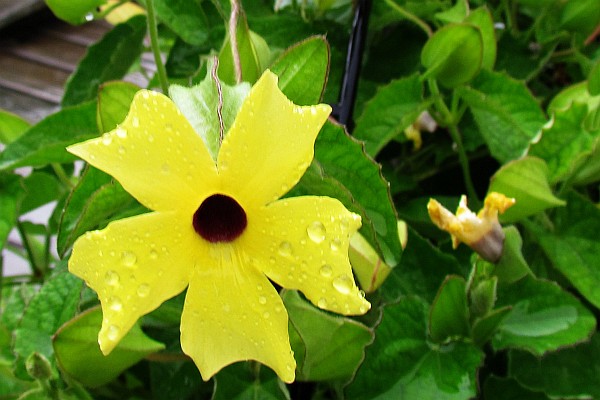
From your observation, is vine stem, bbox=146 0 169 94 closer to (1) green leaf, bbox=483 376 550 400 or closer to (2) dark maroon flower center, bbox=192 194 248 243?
(2) dark maroon flower center, bbox=192 194 248 243

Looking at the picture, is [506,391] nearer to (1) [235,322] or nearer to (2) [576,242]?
(2) [576,242]

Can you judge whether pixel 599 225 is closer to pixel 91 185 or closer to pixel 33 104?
pixel 91 185

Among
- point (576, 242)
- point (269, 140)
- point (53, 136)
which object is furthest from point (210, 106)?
point (576, 242)

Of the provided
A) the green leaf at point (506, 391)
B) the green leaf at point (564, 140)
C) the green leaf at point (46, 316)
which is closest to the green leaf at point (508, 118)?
the green leaf at point (564, 140)

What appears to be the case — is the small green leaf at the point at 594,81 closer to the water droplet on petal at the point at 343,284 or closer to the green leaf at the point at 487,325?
the green leaf at the point at 487,325

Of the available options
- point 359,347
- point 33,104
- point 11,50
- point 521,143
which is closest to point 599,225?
point 521,143
